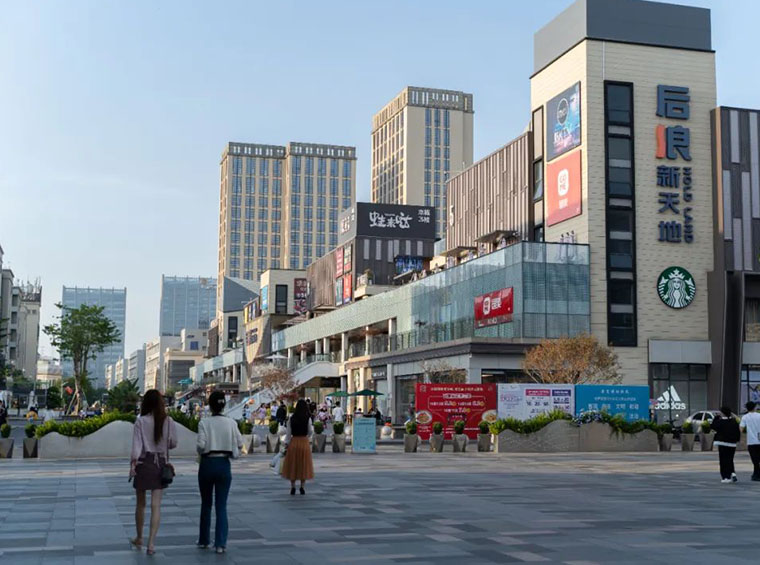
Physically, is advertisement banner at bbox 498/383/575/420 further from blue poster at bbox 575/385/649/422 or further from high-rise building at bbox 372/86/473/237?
high-rise building at bbox 372/86/473/237

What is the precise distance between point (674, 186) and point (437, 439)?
28276 mm

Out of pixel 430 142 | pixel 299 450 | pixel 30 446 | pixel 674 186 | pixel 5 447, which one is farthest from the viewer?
pixel 430 142

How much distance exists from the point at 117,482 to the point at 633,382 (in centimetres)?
3977

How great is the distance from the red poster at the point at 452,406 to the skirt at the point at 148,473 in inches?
990

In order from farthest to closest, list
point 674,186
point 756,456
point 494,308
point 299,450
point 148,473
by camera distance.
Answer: point 674,186 < point 494,308 < point 756,456 < point 299,450 < point 148,473

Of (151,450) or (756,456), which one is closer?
(151,450)

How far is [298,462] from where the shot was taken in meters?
17.1

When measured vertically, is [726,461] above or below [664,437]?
above

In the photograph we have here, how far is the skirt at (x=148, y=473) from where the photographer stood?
1048cm

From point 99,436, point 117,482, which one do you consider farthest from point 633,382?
point 117,482

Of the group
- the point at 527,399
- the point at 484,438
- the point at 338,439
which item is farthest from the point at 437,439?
the point at 527,399

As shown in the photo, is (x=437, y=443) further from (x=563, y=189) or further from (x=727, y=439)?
(x=563, y=189)

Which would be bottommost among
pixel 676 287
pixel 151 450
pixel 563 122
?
pixel 151 450

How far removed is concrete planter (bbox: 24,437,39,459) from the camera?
2800cm
